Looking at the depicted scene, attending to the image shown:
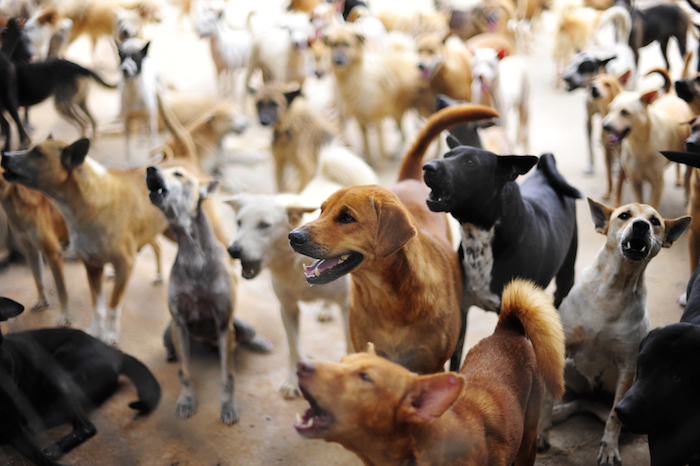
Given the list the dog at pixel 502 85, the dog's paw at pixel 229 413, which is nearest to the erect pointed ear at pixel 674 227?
the dog's paw at pixel 229 413

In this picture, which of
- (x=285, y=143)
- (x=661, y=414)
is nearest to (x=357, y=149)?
(x=285, y=143)

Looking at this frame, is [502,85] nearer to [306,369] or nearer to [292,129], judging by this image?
[292,129]

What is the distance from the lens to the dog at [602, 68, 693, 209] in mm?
4016

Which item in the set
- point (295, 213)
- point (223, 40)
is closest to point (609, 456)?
point (295, 213)

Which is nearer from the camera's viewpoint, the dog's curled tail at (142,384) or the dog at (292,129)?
the dog's curled tail at (142,384)

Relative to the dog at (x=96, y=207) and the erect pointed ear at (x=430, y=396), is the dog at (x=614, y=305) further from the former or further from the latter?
the dog at (x=96, y=207)

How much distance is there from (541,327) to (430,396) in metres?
0.62

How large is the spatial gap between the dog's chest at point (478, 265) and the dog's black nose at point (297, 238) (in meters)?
0.85

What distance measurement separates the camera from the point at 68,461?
2773 millimetres

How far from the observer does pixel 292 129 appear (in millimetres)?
5492

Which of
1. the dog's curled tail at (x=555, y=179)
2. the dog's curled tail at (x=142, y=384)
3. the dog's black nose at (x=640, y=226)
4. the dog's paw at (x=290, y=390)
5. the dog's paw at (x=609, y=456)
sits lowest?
the dog's paw at (x=290, y=390)

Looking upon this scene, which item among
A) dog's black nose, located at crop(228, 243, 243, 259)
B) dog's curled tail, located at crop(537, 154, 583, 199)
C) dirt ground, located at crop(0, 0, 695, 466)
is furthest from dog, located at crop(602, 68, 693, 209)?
dog's black nose, located at crop(228, 243, 243, 259)

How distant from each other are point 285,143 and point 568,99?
4587 millimetres

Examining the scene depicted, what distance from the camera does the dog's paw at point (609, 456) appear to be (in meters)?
2.56
